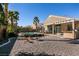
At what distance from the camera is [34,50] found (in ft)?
32.0

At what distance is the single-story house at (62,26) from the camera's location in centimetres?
1069

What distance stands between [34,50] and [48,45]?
0.73 metres

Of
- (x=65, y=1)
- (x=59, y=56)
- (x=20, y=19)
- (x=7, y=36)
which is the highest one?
(x=65, y=1)

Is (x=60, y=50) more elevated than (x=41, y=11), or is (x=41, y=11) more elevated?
(x=41, y=11)

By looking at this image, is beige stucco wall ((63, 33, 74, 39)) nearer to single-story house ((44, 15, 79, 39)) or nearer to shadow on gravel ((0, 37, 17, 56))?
single-story house ((44, 15, 79, 39))

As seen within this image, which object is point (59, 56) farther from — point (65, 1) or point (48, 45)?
point (65, 1)

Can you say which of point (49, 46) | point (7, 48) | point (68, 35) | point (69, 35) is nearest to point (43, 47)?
point (49, 46)

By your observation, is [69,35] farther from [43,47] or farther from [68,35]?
[43,47]

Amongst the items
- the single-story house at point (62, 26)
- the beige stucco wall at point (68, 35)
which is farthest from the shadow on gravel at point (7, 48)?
the beige stucco wall at point (68, 35)

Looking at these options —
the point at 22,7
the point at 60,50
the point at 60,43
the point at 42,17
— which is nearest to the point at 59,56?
Result: the point at 60,50

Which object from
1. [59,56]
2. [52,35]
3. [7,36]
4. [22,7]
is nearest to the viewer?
[59,56]

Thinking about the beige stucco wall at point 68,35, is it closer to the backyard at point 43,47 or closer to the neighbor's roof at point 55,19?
the backyard at point 43,47

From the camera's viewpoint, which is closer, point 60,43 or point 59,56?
point 59,56

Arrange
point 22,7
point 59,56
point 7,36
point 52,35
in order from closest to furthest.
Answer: point 59,56 < point 22,7 < point 52,35 < point 7,36
